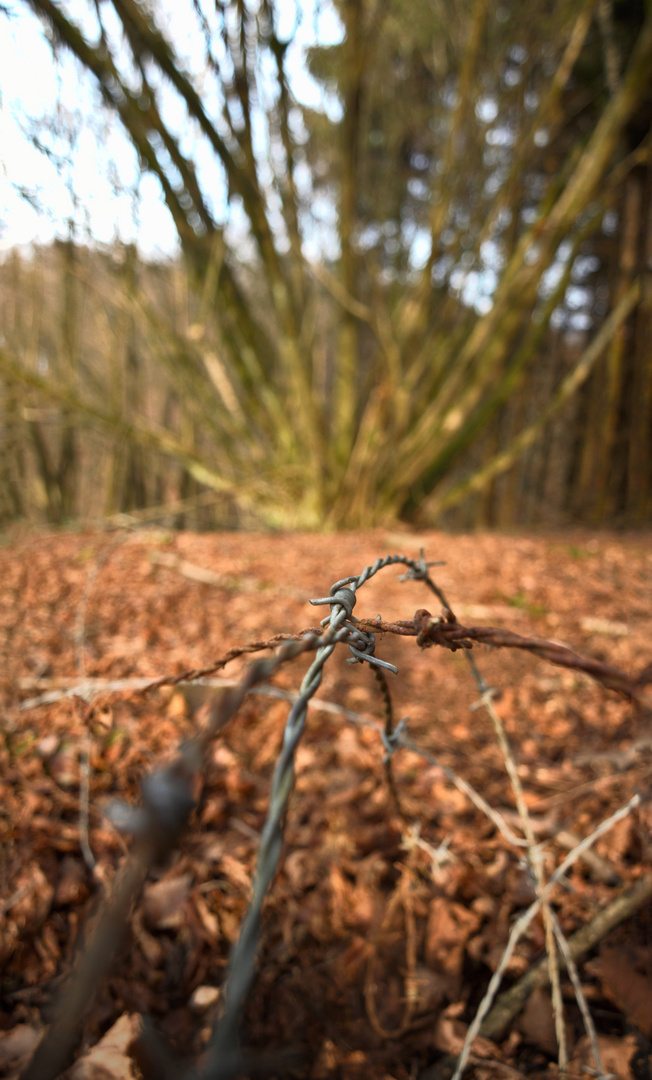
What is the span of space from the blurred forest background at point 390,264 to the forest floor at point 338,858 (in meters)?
2.72

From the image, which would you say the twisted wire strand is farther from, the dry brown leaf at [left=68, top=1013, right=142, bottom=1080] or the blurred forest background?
the blurred forest background

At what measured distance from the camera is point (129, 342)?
8758 millimetres

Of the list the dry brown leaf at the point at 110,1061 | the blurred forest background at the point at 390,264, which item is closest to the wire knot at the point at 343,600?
the dry brown leaf at the point at 110,1061

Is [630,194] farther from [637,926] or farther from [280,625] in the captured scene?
[637,926]

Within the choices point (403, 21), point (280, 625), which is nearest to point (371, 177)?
point (403, 21)

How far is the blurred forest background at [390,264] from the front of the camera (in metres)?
3.98

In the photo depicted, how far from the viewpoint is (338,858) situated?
1.23 metres

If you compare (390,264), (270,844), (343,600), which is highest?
(390,264)

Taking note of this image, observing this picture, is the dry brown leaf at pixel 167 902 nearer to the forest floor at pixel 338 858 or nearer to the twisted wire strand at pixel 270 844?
the forest floor at pixel 338 858

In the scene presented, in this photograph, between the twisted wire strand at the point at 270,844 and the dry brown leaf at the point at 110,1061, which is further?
the dry brown leaf at the point at 110,1061

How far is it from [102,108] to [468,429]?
14.7 feet

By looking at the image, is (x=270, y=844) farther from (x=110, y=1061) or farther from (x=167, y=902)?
(x=167, y=902)

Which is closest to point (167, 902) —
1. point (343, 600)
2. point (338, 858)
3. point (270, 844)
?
point (338, 858)

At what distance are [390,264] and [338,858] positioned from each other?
922 cm
